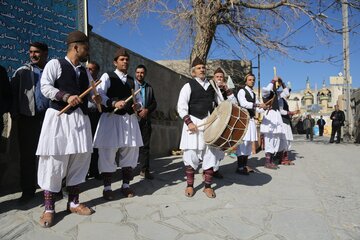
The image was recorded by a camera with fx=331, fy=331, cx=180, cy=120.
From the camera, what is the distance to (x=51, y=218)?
3.14 m

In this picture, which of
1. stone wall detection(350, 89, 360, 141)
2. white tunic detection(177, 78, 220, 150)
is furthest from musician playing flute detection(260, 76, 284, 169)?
stone wall detection(350, 89, 360, 141)

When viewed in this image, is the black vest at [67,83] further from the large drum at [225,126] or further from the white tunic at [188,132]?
the large drum at [225,126]

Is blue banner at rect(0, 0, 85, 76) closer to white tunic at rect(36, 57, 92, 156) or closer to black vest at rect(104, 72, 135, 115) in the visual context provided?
black vest at rect(104, 72, 135, 115)

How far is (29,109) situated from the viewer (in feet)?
12.5

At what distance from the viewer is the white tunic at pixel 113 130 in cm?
397

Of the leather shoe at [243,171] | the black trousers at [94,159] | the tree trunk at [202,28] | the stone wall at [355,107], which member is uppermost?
the tree trunk at [202,28]

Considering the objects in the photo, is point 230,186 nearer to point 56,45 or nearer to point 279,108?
point 279,108

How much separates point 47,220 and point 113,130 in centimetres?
129

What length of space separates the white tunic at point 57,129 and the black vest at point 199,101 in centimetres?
159

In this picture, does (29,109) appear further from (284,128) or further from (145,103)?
(284,128)

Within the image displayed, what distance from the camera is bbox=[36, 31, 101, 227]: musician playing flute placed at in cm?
311

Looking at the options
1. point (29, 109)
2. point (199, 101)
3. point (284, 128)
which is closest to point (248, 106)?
point (284, 128)

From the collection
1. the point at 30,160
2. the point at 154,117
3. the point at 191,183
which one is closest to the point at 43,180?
the point at 30,160

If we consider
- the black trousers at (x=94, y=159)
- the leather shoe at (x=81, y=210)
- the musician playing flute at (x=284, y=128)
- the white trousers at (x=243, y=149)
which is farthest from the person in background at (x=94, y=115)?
the musician playing flute at (x=284, y=128)
